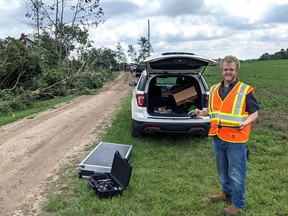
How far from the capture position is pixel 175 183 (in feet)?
16.4

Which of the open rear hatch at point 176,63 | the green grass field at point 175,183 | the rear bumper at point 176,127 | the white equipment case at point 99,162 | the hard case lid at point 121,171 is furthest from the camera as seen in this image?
the rear bumper at point 176,127

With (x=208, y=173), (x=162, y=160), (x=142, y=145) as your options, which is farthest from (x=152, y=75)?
(x=208, y=173)

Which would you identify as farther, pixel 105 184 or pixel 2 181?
pixel 2 181

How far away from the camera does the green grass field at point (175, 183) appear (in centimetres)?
420

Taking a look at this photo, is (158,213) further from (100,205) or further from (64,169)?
(64,169)

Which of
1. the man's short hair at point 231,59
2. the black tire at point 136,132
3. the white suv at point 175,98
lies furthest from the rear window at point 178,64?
the man's short hair at point 231,59

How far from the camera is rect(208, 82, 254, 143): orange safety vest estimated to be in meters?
3.79

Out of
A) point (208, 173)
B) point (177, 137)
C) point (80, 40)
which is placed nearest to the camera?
point (208, 173)

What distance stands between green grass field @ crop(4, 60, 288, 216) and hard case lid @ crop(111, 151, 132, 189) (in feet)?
0.47

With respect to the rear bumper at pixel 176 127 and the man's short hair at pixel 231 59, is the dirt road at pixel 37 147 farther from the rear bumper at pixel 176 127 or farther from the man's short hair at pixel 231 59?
the man's short hair at pixel 231 59

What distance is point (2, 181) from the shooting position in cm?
546

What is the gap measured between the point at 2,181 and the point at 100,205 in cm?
205

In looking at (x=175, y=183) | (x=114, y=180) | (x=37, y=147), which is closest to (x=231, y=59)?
(x=175, y=183)

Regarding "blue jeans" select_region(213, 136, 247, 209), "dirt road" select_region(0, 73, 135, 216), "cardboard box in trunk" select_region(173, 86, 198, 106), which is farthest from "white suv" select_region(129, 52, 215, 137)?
"blue jeans" select_region(213, 136, 247, 209)
